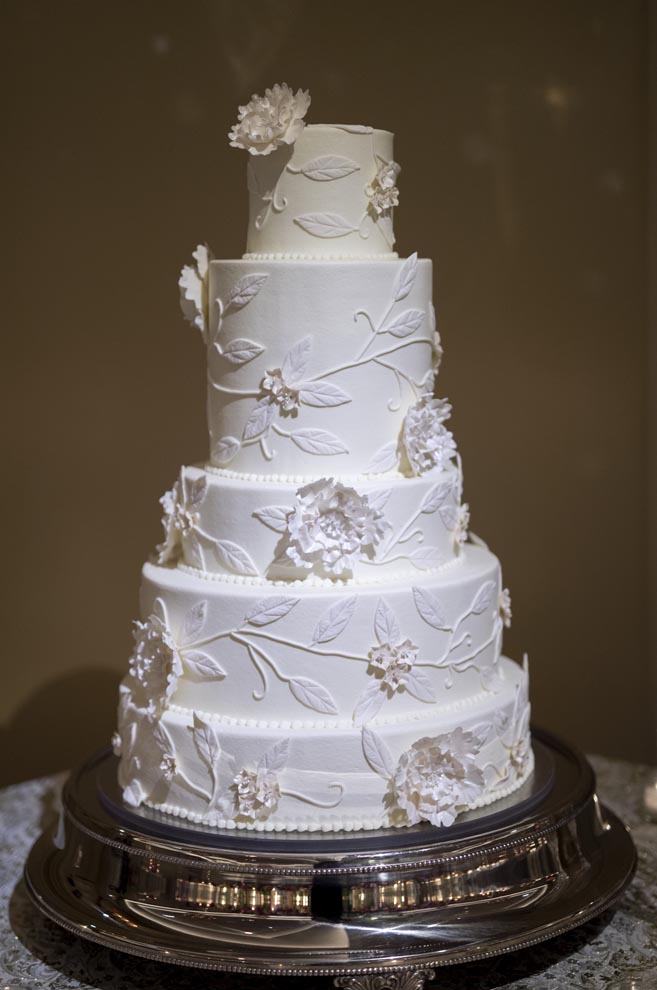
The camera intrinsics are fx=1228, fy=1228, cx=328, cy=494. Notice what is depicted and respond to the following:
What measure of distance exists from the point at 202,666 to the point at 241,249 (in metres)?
1.94

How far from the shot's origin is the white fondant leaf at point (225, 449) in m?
2.70

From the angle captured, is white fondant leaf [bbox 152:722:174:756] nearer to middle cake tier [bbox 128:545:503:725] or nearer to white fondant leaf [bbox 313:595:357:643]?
middle cake tier [bbox 128:545:503:725]

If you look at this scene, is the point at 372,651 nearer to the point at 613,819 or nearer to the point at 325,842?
the point at 325,842

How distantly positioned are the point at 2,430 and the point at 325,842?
213 cm

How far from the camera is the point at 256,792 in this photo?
2.51 m

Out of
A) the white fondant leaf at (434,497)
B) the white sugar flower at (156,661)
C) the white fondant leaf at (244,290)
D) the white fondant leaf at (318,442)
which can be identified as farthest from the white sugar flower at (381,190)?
the white sugar flower at (156,661)

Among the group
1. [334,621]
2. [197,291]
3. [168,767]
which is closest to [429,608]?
[334,621]

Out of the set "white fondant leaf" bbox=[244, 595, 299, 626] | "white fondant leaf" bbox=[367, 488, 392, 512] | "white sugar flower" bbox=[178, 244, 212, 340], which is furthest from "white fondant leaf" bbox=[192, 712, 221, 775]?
"white sugar flower" bbox=[178, 244, 212, 340]

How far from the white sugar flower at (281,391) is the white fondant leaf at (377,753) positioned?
0.69 meters

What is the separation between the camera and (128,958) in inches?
105

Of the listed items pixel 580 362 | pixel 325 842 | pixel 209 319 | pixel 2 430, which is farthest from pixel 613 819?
pixel 2 430

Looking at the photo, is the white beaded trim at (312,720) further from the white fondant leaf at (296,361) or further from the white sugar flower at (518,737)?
the white fondant leaf at (296,361)

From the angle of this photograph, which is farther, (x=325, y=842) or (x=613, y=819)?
(x=613, y=819)

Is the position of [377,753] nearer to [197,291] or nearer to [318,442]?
[318,442]
